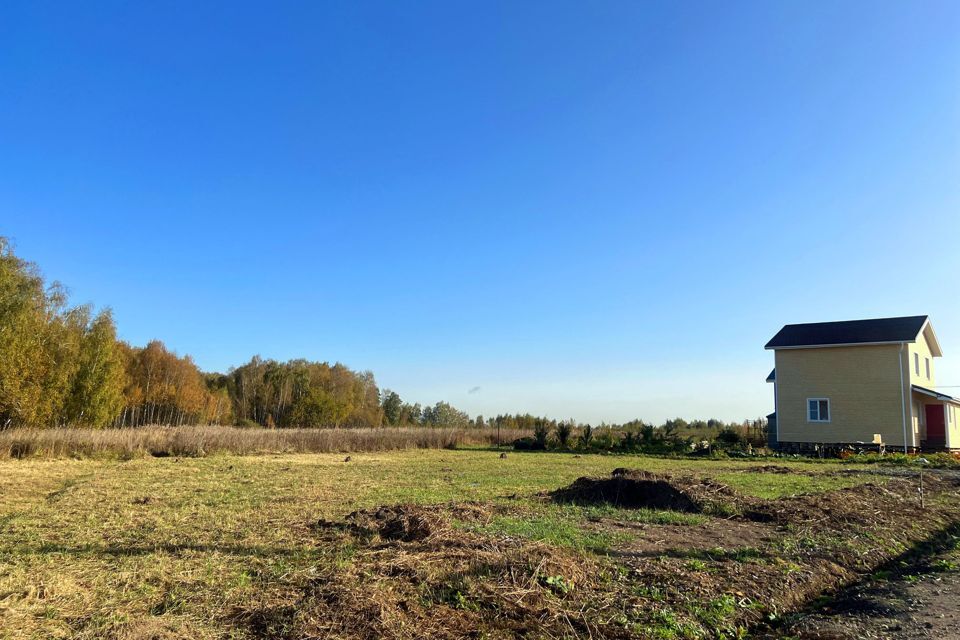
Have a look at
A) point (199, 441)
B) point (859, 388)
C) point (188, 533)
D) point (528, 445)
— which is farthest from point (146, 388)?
point (859, 388)

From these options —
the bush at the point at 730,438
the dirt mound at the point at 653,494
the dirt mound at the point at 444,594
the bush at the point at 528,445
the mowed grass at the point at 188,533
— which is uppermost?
the bush at the point at 730,438

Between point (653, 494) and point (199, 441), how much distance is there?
2135 cm

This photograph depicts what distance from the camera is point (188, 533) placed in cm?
795

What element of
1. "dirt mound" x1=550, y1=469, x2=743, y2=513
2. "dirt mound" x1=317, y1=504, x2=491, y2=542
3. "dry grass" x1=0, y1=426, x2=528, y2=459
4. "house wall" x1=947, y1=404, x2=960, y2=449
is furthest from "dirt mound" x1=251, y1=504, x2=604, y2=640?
"house wall" x1=947, y1=404, x2=960, y2=449

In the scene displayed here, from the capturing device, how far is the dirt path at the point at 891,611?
454 cm

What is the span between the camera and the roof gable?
1030 inches

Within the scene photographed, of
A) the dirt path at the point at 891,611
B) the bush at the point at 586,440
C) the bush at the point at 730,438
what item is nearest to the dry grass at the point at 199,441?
the bush at the point at 586,440

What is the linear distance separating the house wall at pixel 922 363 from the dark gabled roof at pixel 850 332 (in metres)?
0.79

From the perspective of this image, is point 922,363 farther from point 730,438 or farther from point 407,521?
point 407,521

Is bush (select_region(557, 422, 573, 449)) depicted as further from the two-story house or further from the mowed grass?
the mowed grass

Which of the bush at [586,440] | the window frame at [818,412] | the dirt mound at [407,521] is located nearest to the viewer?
the dirt mound at [407,521]

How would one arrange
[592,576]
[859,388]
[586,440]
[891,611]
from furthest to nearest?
[586,440], [859,388], [592,576], [891,611]

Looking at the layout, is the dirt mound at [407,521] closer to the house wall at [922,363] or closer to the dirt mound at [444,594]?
the dirt mound at [444,594]

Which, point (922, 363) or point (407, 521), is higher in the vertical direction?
point (922, 363)
